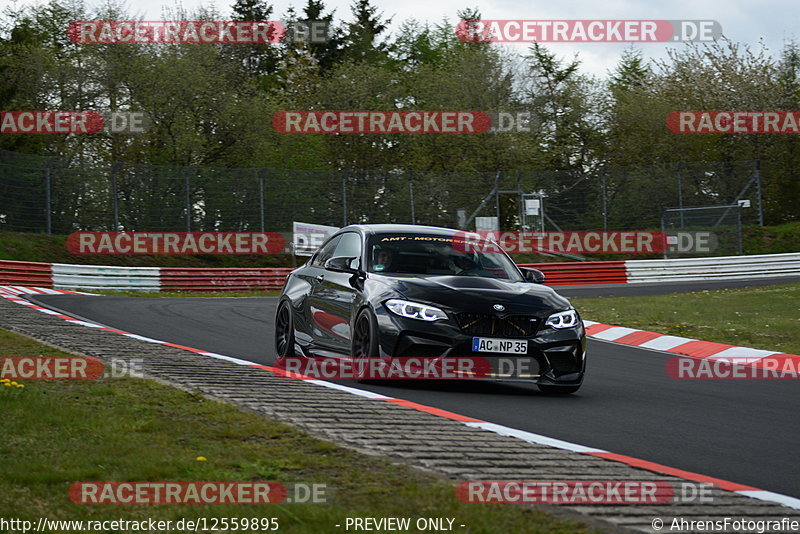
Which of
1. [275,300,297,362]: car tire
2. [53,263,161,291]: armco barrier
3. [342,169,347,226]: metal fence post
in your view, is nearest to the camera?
[275,300,297,362]: car tire

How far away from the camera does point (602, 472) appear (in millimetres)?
5496

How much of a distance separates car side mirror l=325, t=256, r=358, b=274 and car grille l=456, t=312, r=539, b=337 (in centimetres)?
132

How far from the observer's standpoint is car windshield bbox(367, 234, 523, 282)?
9984 mm

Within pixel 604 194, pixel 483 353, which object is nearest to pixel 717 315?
pixel 483 353

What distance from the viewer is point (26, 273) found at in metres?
27.1

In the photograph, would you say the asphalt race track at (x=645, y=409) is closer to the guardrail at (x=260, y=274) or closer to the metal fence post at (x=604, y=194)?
the guardrail at (x=260, y=274)

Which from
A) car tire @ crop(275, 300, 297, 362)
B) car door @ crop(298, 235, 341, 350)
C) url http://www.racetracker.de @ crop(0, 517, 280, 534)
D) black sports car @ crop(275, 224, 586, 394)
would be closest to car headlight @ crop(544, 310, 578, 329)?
black sports car @ crop(275, 224, 586, 394)

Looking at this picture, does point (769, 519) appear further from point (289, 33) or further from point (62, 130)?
point (289, 33)

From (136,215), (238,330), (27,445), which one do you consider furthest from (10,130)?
(27,445)

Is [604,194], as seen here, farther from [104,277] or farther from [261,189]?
[104,277]

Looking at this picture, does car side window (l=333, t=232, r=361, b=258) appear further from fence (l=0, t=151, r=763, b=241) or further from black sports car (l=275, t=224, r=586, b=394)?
fence (l=0, t=151, r=763, b=241)

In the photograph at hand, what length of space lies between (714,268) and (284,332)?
28.1m

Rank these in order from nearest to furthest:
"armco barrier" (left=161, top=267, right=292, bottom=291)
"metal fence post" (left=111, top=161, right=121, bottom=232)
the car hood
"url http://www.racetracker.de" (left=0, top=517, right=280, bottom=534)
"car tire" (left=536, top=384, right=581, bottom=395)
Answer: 1. "url http://www.racetracker.de" (left=0, top=517, right=280, bottom=534)
2. the car hood
3. "car tire" (left=536, top=384, right=581, bottom=395)
4. "armco barrier" (left=161, top=267, right=292, bottom=291)
5. "metal fence post" (left=111, top=161, right=121, bottom=232)

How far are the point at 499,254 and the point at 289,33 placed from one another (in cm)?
6719
